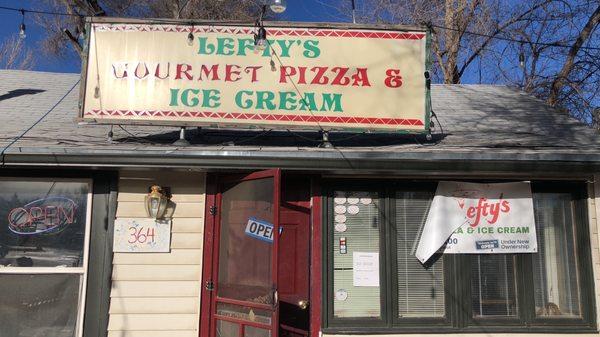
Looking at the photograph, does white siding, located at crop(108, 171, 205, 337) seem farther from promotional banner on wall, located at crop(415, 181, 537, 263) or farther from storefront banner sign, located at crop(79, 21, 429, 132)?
promotional banner on wall, located at crop(415, 181, 537, 263)

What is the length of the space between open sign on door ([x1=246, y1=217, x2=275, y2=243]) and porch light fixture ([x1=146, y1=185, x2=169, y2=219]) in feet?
3.08

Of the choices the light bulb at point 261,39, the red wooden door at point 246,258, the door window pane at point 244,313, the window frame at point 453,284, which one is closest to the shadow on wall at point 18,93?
the red wooden door at point 246,258

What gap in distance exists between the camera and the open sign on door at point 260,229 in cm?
543

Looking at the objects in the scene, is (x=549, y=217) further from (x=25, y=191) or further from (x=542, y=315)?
(x=25, y=191)

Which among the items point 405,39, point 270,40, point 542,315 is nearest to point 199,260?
point 270,40

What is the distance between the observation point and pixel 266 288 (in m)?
5.35

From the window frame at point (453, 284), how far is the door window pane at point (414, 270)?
6cm

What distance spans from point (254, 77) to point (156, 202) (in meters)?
1.68

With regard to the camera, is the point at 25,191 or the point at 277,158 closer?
the point at 277,158

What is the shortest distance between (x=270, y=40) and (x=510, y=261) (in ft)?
11.6

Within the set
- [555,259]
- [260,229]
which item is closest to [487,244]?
[555,259]

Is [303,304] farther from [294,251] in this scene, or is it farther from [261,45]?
[261,45]

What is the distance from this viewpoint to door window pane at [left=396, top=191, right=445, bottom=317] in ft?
19.3

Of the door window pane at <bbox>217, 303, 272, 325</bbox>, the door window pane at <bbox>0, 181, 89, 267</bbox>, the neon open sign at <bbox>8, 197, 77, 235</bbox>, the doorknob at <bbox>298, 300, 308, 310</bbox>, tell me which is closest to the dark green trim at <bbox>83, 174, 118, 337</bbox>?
the door window pane at <bbox>0, 181, 89, 267</bbox>
